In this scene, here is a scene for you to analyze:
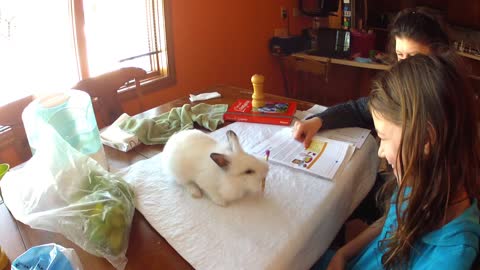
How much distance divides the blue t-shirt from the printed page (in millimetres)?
320

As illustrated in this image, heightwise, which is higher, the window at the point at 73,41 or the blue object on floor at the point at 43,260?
the window at the point at 73,41

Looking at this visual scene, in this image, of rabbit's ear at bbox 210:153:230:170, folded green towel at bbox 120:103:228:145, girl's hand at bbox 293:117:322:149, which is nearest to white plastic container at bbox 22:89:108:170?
folded green towel at bbox 120:103:228:145

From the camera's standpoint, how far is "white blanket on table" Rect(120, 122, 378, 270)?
705mm

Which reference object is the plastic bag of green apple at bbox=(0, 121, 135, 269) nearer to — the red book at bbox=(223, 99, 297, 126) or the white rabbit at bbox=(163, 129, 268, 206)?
the white rabbit at bbox=(163, 129, 268, 206)

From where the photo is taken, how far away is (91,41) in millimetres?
1785

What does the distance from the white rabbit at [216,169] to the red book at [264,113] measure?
1.30ft

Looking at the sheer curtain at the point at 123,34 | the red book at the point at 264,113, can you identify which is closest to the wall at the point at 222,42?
the sheer curtain at the point at 123,34

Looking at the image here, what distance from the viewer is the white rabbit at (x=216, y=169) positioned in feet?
2.67

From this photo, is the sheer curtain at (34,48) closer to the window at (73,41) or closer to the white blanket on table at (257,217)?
the window at (73,41)

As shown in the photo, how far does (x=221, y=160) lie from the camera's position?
796 mm

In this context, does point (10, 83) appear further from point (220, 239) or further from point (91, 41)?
point (220, 239)

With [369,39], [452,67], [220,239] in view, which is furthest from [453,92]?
[369,39]

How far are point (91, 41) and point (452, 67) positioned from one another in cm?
165

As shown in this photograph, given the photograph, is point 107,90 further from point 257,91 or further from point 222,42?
point 222,42
